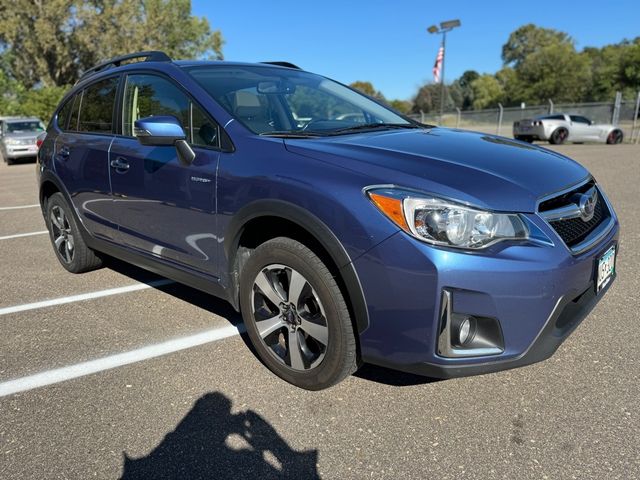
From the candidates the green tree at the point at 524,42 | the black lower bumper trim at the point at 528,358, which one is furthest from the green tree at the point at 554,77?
the black lower bumper trim at the point at 528,358

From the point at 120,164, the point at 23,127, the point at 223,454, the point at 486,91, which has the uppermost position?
the point at 486,91

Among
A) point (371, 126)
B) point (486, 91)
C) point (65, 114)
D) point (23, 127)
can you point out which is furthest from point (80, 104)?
point (486, 91)

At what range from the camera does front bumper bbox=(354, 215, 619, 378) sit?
205cm

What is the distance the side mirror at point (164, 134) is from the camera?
2770 mm

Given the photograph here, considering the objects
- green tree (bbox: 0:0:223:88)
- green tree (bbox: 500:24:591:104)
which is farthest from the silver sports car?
green tree (bbox: 500:24:591:104)

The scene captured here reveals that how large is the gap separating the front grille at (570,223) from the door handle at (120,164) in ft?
8.40

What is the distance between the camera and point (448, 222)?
208 cm

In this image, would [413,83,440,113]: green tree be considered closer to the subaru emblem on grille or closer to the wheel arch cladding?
the subaru emblem on grille

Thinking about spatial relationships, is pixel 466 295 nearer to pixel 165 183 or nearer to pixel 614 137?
pixel 165 183

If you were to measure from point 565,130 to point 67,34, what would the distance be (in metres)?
32.3

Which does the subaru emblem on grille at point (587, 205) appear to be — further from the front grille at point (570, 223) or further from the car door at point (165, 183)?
the car door at point (165, 183)

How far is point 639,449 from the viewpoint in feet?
7.00

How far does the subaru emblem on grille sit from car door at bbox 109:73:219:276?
6.11ft

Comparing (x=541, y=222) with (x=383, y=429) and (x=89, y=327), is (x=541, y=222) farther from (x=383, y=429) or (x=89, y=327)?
(x=89, y=327)
